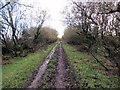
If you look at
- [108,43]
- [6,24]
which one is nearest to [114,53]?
[108,43]

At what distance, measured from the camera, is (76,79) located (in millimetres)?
17531

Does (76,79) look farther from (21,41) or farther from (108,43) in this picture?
(21,41)

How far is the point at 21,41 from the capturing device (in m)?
49.8

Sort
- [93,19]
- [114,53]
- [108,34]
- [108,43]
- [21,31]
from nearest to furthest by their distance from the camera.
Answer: [114,53], [108,43], [108,34], [93,19], [21,31]

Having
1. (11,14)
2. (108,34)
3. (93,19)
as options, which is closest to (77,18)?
(93,19)

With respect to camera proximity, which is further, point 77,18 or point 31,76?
point 77,18

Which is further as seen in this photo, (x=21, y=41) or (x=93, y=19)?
(x=21, y=41)

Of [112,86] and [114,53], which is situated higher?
[114,53]

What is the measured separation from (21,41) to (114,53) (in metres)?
35.3

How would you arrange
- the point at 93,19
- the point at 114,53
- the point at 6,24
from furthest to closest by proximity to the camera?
the point at 6,24 → the point at 93,19 → the point at 114,53

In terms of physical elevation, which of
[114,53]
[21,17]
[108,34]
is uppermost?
[21,17]

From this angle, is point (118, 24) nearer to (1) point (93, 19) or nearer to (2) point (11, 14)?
(1) point (93, 19)

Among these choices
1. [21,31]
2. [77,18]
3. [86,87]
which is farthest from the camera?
[21,31]

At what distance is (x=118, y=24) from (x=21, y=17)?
3067 centimetres
